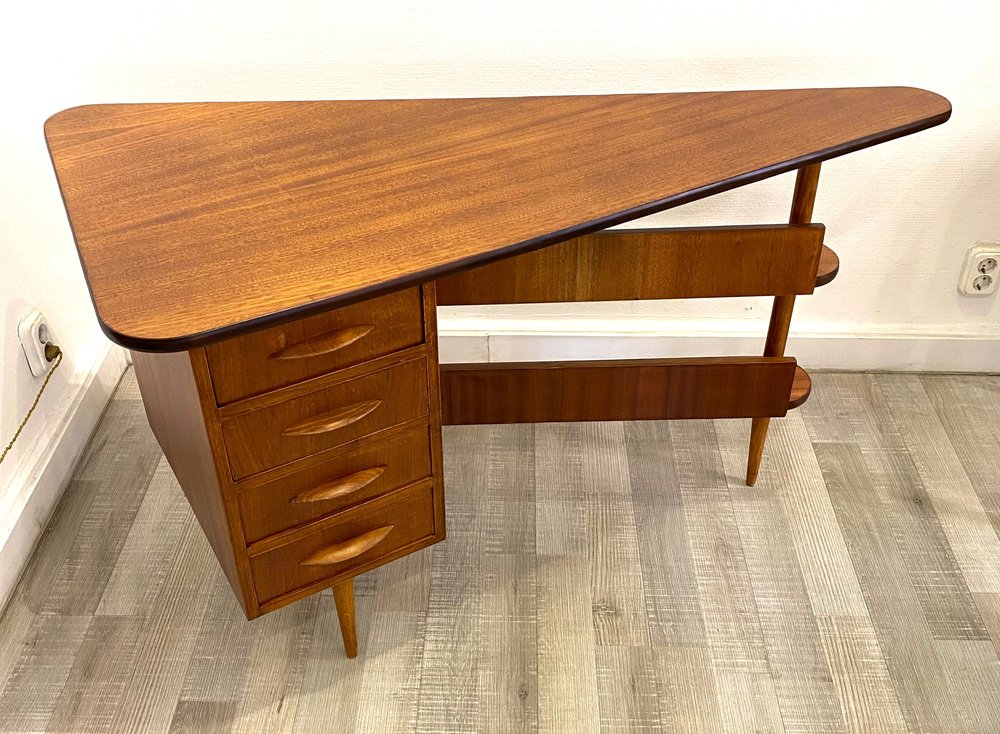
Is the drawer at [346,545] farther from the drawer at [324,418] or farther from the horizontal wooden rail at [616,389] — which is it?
the horizontal wooden rail at [616,389]

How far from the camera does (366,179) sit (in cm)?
127

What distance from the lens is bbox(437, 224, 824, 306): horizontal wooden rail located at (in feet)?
5.04

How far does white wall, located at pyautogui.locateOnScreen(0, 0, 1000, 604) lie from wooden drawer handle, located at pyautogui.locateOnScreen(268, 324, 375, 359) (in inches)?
34.6

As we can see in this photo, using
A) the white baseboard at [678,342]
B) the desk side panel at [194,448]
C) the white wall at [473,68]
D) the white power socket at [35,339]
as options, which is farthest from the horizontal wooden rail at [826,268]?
the white power socket at [35,339]

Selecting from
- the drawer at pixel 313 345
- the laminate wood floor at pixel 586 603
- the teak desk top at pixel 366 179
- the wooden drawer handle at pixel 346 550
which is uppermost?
the teak desk top at pixel 366 179

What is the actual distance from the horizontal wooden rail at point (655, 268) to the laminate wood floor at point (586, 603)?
1.64 feet

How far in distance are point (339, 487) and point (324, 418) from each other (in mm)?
122

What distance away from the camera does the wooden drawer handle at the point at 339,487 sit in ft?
4.23

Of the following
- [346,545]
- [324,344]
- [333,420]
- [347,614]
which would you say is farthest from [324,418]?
[347,614]

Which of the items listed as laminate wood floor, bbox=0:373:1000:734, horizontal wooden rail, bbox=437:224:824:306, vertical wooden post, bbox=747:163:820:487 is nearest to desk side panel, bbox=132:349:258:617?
laminate wood floor, bbox=0:373:1000:734

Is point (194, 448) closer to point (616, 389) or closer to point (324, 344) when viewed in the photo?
point (324, 344)

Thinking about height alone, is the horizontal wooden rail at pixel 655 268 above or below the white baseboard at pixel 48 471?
above

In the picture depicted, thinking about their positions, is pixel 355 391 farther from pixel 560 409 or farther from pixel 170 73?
pixel 170 73

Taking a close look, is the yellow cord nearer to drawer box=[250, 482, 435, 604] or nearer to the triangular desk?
the triangular desk
